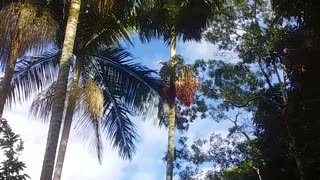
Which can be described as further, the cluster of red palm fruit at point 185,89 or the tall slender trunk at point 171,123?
the cluster of red palm fruit at point 185,89

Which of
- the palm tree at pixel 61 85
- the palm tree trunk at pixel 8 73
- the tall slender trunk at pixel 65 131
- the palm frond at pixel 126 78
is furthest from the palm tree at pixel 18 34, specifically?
the palm frond at pixel 126 78

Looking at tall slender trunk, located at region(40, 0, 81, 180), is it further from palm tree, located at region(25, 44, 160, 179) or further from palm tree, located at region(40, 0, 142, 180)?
palm tree, located at region(25, 44, 160, 179)

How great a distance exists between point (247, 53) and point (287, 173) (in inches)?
191

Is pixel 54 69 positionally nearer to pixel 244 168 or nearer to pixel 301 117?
pixel 301 117

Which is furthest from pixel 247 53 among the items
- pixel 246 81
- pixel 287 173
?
pixel 287 173

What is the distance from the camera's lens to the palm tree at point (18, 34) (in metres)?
9.27

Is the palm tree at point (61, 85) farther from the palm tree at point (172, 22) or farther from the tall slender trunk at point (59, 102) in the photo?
the palm tree at point (172, 22)

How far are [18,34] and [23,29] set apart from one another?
14cm

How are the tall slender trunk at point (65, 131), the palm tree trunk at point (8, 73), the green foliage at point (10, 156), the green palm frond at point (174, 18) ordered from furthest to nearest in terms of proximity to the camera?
the green palm frond at point (174, 18), the tall slender trunk at point (65, 131), the palm tree trunk at point (8, 73), the green foliage at point (10, 156)

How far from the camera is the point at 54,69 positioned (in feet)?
41.8

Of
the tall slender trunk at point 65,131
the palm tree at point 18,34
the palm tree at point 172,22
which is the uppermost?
the palm tree at point 172,22

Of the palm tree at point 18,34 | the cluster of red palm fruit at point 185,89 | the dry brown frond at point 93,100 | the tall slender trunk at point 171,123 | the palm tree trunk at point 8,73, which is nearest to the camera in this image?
the palm tree trunk at point 8,73

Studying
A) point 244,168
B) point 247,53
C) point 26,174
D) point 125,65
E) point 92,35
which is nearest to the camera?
point 26,174

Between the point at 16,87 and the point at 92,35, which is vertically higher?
the point at 92,35
